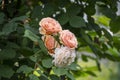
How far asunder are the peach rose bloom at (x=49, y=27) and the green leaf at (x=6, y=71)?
0.88ft

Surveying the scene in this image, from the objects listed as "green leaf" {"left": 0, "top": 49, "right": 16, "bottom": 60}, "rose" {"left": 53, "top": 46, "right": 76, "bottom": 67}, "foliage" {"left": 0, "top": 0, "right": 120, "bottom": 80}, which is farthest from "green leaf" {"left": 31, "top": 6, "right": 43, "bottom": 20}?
"rose" {"left": 53, "top": 46, "right": 76, "bottom": 67}

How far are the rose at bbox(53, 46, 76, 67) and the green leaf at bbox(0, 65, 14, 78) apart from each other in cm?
29

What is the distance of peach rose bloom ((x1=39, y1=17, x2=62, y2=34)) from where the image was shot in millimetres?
1971

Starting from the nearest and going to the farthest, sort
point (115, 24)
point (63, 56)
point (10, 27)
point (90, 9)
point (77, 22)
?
point (63, 56) < point (10, 27) < point (77, 22) < point (90, 9) < point (115, 24)

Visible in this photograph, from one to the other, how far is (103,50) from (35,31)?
30.7 inches

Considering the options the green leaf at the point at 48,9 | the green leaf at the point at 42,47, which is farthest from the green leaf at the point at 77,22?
the green leaf at the point at 42,47

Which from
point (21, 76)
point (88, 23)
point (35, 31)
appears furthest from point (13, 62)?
point (88, 23)

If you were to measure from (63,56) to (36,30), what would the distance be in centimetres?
27

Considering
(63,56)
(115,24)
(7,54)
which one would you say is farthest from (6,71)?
(115,24)

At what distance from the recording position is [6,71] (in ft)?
Result: 6.89

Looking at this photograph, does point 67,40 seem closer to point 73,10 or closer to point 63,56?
point 63,56

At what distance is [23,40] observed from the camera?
215 centimetres

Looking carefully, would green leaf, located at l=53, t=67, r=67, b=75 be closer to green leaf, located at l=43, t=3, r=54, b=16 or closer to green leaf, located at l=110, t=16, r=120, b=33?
green leaf, located at l=43, t=3, r=54, b=16

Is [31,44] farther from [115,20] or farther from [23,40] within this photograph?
[115,20]
